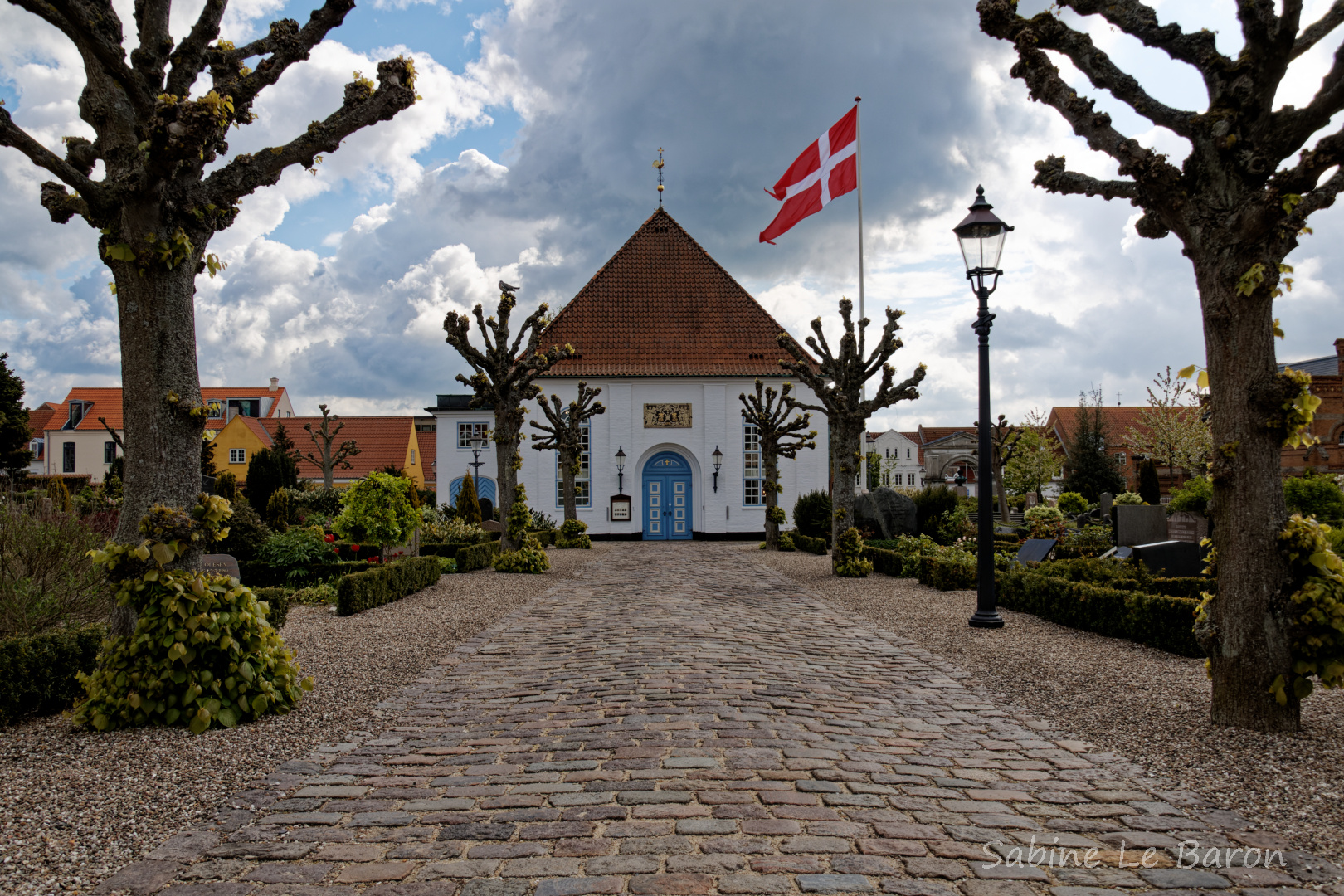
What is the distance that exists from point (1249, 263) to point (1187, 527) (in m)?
11.6

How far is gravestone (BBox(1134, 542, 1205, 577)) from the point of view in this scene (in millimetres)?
10141

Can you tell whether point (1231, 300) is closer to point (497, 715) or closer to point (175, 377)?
point (497, 715)

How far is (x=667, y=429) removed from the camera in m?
29.0

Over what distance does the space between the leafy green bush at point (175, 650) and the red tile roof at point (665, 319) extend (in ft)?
76.8

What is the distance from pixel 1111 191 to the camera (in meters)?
5.86

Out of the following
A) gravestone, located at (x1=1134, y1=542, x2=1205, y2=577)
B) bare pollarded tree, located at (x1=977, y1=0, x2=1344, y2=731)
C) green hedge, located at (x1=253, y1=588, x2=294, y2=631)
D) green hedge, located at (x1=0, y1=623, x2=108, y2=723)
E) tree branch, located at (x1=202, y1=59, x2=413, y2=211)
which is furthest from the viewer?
gravestone, located at (x1=1134, y1=542, x2=1205, y2=577)

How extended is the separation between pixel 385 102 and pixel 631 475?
23.0 metres

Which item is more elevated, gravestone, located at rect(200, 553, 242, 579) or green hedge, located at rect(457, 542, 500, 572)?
gravestone, located at rect(200, 553, 242, 579)

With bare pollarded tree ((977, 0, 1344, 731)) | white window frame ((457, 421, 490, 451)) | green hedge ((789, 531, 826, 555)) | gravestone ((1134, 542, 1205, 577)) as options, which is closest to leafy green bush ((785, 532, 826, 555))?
green hedge ((789, 531, 826, 555))

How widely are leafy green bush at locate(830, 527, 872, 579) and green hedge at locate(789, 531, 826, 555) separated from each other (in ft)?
17.4

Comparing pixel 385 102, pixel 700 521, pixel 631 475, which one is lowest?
pixel 700 521

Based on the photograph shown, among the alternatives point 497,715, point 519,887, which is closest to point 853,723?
point 497,715

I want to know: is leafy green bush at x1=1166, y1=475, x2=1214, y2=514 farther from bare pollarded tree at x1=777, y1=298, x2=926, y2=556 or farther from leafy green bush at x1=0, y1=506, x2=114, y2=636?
leafy green bush at x1=0, y1=506, x2=114, y2=636

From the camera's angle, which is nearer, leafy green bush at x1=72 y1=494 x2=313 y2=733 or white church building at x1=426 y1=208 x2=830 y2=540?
leafy green bush at x1=72 y1=494 x2=313 y2=733
